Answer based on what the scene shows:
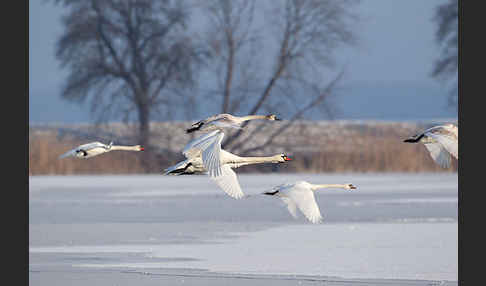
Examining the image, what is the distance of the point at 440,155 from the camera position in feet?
17.4

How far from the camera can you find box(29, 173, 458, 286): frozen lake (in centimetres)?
707

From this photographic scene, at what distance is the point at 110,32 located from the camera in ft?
67.7

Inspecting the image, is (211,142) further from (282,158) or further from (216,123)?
(282,158)

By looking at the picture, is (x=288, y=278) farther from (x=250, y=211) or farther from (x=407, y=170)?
(x=407, y=170)

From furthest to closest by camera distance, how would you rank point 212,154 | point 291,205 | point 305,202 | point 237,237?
point 237,237
point 291,205
point 305,202
point 212,154

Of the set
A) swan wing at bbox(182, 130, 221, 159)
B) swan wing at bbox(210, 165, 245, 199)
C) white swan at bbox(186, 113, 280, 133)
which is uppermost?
white swan at bbox(186, 113, 280, 133)

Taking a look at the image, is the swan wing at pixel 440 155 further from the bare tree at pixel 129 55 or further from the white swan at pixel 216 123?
the bare tree at pixel 129 55

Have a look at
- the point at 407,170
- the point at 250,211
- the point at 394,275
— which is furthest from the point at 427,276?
the point at 407,170

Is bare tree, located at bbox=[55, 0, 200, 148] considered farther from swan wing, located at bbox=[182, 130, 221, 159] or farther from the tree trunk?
swan wing, located at bbox=[182, 130, 221, 159]

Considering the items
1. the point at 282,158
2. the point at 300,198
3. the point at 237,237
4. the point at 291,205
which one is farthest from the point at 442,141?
the point at 237,237

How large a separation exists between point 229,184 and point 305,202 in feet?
3.53

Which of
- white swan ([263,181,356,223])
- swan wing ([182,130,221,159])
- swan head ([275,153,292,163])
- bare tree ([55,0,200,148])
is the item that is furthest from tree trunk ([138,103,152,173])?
swan wing ([182,130,221,159])

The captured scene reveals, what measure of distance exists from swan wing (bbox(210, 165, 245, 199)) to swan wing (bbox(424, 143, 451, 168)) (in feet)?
4.01

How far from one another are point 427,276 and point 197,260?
1977mm
